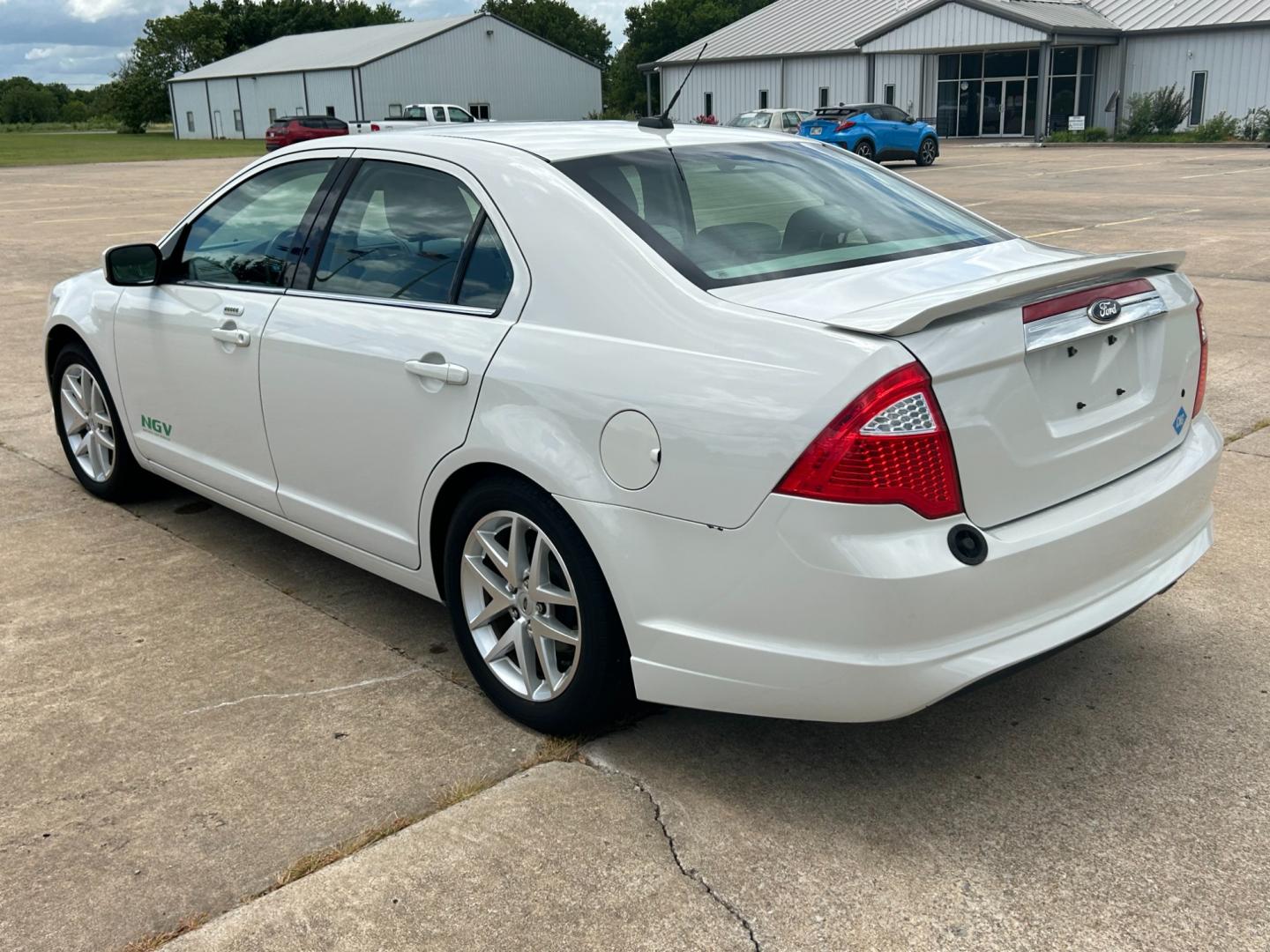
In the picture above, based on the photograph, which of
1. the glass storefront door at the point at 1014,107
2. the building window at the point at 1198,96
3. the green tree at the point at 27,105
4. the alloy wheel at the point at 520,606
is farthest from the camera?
the green tree at the point at 27,105

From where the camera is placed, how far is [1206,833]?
2.83 metres

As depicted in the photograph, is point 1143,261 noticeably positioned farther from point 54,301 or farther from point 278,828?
point 54,301

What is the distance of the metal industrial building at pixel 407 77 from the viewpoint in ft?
209

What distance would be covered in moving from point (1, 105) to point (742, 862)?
12843 centimetres

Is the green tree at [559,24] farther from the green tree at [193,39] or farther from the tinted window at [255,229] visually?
the tinted window at [255,229]

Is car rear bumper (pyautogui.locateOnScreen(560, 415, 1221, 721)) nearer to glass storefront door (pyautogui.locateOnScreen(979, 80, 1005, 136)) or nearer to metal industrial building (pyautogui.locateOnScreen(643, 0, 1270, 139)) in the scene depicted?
metal industrial building (pyautogui.locateOnScreen(643, 0, 1270, 139))

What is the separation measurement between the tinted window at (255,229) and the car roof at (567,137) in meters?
0.30

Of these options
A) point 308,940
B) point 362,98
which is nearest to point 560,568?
point 308,940

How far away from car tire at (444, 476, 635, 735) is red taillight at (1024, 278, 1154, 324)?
3.90ft

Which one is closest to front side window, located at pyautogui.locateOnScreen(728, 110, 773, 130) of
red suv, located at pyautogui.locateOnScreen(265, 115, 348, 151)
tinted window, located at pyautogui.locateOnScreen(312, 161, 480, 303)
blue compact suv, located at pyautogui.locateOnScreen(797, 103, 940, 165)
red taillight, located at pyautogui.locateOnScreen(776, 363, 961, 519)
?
blue compact suv, located at pyautogui.locateOnScreen(797, 103, 940, 165)

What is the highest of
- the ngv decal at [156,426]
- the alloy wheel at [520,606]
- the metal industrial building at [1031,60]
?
the metal industrial building at [1031,60]

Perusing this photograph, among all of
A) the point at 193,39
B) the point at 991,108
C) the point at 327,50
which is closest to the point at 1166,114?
the point at 991,108

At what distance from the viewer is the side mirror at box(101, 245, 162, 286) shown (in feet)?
15.2

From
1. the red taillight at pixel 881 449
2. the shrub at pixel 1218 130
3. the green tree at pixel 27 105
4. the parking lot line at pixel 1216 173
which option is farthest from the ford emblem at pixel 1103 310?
the green tree at pixel 27 105
